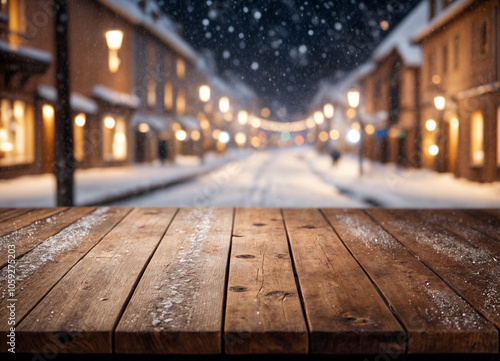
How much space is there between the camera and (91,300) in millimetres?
2068

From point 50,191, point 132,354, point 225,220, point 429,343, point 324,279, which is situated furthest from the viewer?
point 50,191

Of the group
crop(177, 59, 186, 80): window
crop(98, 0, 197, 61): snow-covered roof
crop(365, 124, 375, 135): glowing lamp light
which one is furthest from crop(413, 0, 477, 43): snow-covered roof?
crop(177, 59, 186, 80): window

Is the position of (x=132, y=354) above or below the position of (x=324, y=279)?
below

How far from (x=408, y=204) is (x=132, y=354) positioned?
408 inches

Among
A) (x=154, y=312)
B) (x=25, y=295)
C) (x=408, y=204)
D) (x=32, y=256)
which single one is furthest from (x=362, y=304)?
(x=408, y=204)

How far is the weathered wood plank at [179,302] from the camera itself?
1763mm

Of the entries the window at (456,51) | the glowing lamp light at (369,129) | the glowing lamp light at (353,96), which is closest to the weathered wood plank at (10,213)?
the glowing lamp light at (353,96)

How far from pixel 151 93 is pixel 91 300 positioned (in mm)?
31329

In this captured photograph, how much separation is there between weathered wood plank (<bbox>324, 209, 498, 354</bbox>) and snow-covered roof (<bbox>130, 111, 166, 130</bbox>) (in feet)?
88.5

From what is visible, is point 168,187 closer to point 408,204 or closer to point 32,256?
point 408,204

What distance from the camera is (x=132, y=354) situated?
1897 mm

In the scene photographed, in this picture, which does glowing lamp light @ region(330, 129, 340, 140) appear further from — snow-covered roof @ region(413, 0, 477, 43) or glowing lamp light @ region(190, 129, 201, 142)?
snow-covered roof @ region(413, 0, 477, 43)

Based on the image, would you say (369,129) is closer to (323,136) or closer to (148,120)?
(148,120)

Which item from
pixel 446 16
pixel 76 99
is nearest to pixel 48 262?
pixel 446 16
